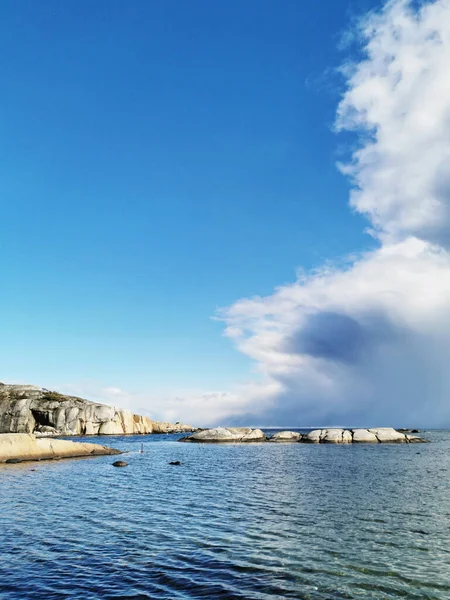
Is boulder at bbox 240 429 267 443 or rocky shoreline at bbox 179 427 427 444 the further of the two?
boulder at bbox 240 429 267 443

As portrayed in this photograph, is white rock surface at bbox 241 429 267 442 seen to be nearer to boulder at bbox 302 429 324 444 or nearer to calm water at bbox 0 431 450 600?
boulder at bbox 302 429 324 444

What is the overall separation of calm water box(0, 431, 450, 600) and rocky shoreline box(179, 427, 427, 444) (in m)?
67.5

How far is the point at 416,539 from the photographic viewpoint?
72.0ft

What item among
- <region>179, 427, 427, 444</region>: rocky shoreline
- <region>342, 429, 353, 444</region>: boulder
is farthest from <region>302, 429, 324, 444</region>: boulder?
<region>342, 429, 353, 444</region>: boulder

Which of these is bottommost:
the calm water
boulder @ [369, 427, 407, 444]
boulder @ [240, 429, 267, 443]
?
the calm water

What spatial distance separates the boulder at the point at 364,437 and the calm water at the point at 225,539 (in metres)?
67.1

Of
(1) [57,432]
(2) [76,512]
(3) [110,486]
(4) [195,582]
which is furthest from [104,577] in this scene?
(1) [57,432]

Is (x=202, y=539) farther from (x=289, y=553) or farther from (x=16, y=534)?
(x=16, y=534)

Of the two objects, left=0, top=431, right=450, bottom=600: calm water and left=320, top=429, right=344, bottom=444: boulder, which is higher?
left=320, top=429, right=344, bottom=444: boulder

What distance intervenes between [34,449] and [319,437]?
7256 centimetres

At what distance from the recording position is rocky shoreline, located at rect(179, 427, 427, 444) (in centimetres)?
10888

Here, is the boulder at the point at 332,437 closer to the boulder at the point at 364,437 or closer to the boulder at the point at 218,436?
the boulder at the point at 364,437

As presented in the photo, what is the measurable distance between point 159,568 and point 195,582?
2364 mm

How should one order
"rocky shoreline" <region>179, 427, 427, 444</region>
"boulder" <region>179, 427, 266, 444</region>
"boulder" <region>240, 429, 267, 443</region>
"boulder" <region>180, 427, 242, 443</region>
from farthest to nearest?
"boulder" <region>180, 427, 242, 443</region> < "boulder" <region>179, 427, 266, 444</region> < "boulder" <region>240, 429, 267, 443</region> < "rocky shoreline" <region>179, 427, 427, 444</region>
